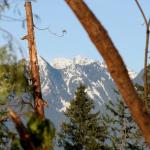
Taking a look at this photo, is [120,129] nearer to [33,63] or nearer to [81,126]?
[81,126]

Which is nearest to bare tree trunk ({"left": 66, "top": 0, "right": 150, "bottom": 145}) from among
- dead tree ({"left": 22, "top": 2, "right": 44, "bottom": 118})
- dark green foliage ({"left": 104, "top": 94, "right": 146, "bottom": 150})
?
dead tree ({"left": 22, "top": 2, "right": 44, "bottom": 118})

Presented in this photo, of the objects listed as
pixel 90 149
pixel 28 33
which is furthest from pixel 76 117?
pixel 28 33

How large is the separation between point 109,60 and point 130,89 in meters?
0.35

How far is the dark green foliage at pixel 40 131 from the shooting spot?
17.3 ft

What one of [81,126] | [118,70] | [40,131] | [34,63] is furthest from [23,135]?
[81,126]

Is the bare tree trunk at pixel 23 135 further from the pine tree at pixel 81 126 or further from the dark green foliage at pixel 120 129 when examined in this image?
the pine tree at pixel 81 126

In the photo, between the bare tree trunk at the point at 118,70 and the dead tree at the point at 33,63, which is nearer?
the bare tree trunk at the point at 118,70

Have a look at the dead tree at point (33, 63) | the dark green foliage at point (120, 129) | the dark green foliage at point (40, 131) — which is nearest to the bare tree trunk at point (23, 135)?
the dark green foliage at point (40, 131)

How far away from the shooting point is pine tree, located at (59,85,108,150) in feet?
207

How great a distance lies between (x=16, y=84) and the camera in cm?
Answer: 839

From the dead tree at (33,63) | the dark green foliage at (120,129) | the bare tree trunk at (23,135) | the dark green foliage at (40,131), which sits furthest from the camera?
the dark green foliage at (120,129)

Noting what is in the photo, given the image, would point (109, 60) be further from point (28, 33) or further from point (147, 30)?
point (28, 33)

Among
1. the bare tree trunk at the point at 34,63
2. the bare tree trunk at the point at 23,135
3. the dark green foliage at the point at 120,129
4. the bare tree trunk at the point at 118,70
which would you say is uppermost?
the dark green foliage at the point at 120,129

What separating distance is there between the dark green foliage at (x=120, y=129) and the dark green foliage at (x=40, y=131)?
56.4m
